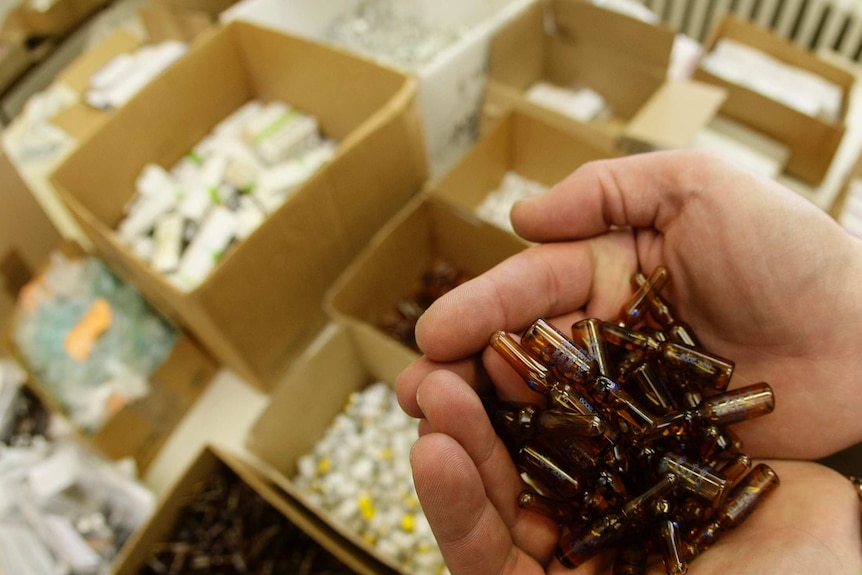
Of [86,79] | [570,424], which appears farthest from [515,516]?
[86,79]

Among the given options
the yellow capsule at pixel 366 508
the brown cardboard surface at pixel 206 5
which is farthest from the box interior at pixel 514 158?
the brown cardboard surface at pixel 206 5

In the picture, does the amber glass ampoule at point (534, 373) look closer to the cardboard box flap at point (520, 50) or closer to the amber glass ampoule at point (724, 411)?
the amber glass ampoule at point (724, 411)

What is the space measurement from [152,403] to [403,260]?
1.80 feet

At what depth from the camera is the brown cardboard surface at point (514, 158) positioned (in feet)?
3.69

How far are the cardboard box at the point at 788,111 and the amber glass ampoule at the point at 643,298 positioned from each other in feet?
Answer: 2.42

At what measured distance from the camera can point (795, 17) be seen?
1.63 metres

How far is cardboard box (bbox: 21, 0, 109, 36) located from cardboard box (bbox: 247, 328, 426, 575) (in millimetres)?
1427

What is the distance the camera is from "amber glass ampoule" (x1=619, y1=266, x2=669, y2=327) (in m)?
0.74

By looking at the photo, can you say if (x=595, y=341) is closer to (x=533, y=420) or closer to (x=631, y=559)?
(x=533, y=420)

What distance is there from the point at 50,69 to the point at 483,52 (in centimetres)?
136

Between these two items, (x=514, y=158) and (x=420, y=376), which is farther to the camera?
(x=514, y=158)

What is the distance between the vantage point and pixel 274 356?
113 centimetres

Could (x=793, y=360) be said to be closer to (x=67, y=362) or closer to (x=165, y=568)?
(x=165, y=568)

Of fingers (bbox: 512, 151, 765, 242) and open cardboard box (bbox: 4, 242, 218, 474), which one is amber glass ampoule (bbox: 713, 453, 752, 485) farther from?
open cardboard box (bbox: 4, 242, 218, 474)
